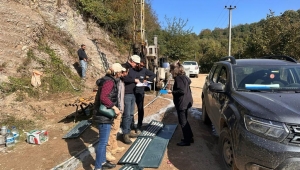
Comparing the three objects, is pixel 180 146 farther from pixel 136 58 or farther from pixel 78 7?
pixel 78 7

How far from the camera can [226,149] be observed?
141 inches

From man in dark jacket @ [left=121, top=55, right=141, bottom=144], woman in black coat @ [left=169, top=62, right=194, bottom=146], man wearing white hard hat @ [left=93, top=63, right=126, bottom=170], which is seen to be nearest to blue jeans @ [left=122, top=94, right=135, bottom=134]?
man in dark jacket @ [left=121, top=55, right=141, bottom=144]

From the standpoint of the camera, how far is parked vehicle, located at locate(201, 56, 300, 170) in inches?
101

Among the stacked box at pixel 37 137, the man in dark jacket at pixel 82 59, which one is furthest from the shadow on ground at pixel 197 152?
the man in dark jacket at pixel 82 59

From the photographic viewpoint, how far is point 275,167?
8.51ft

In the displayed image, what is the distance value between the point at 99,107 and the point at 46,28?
33.2 ft

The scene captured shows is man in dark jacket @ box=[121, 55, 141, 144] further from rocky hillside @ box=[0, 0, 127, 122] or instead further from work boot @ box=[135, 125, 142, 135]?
rocky hillside @ box=[0, 0, 127, 122]

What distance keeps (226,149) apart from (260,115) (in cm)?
101

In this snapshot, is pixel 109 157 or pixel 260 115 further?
pixel 109 157

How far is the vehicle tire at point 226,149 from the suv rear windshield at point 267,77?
741 millimetres

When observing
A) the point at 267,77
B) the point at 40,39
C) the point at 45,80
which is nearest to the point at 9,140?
the point at 45,80

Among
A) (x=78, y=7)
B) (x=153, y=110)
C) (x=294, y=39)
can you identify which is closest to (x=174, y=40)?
(x=294, y=39)

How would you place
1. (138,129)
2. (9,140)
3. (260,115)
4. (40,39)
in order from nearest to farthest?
(260,115)
(9,140)
(138,129)
(40,39)

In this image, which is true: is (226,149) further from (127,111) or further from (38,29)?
(38,29)
